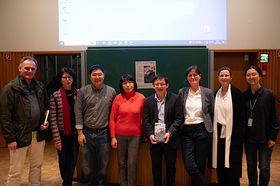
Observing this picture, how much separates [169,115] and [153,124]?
0.20 m

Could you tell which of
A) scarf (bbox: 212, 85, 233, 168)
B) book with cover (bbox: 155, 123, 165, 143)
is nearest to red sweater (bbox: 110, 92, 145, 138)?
book with cover (bbox: 155, 123, 165, 143)

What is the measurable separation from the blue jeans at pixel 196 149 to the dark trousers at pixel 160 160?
0.15m

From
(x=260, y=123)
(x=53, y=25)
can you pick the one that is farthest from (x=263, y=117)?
(x=53, y=25)

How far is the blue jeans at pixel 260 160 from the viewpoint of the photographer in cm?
323

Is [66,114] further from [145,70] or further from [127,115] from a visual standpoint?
[145,70]

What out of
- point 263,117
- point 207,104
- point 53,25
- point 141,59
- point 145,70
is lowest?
point 263,117

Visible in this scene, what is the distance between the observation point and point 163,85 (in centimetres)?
329

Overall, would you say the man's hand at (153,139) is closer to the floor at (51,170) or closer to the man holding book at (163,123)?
the man holding book at (163,123)

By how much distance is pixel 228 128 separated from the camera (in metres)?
3.28

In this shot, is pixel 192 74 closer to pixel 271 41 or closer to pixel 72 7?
pixel 72 7

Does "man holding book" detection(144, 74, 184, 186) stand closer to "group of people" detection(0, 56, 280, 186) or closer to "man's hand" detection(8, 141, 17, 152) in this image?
"group of people" detection(0, 56, 280, 186)

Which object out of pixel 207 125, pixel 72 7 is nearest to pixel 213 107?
pixel 207 125

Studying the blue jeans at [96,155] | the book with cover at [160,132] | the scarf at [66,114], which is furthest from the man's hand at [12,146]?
the book with cover at [160,132]

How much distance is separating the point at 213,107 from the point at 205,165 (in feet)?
2.22
